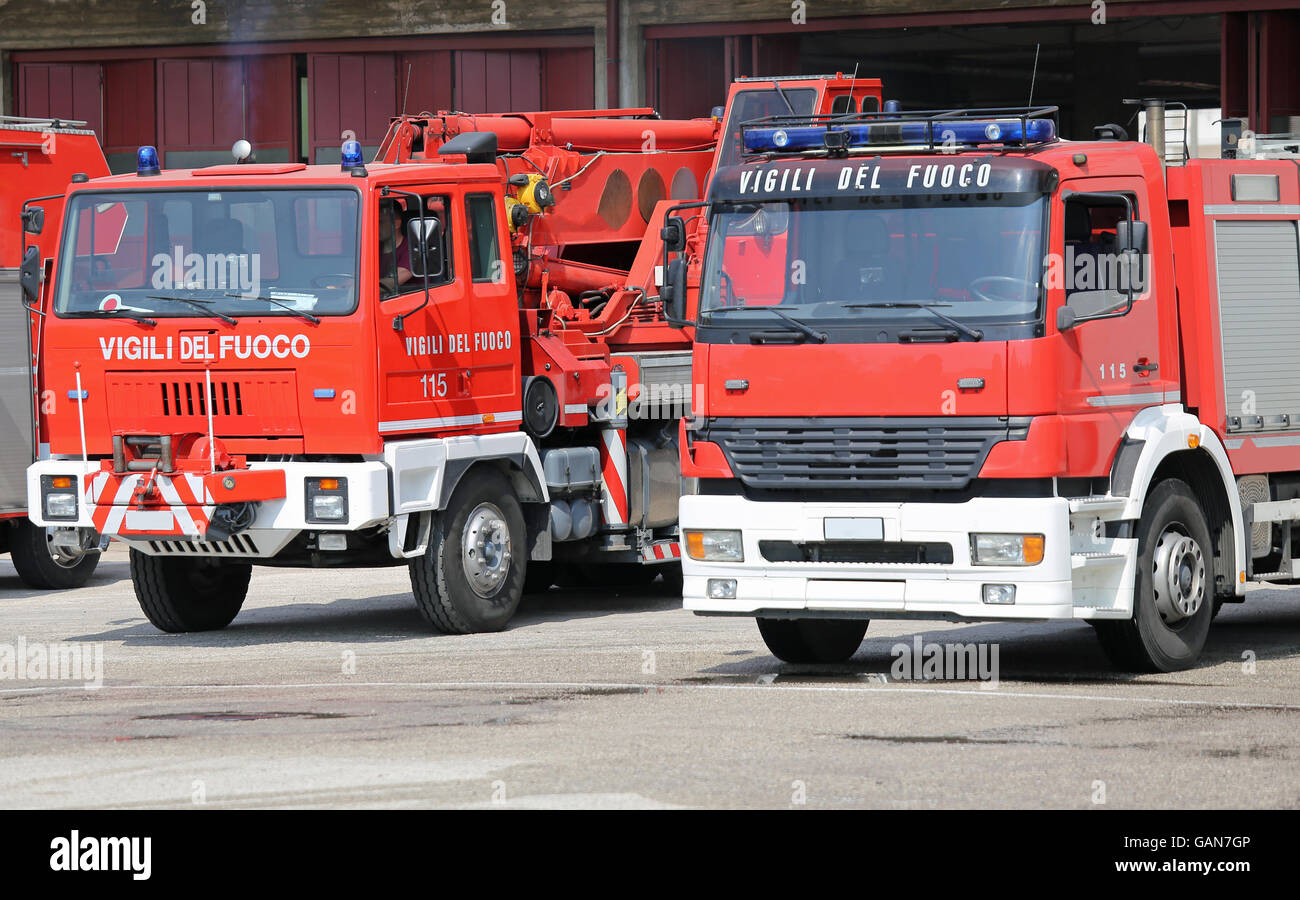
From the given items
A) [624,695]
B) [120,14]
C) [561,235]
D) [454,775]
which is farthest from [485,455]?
[120,14]

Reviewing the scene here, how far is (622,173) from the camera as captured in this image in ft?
57.0

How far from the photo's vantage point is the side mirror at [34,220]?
14781 mm

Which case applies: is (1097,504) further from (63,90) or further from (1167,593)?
(63,90)

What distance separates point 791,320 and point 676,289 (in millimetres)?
940

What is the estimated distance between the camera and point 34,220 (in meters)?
14.8

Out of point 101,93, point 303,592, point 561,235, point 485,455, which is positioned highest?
point 101,93

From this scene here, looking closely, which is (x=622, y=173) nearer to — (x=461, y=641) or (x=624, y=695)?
(x=461, y=641)

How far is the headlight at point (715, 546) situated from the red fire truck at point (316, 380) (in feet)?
9.02

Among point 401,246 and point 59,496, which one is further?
point 59,496

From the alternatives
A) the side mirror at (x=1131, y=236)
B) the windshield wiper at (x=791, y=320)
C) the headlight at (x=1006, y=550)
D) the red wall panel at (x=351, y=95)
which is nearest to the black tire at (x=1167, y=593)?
the headlight at (x=1006, y=550)

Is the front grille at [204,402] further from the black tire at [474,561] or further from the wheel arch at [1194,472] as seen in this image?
the wheel arch at [1194,472]

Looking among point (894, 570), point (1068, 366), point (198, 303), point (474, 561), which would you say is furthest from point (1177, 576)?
point (198, 303)

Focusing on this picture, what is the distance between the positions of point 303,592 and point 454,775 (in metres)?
9.31

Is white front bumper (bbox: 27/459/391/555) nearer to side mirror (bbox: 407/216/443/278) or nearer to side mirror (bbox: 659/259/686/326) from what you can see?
side mirror (bbox: 407/216/443/278)
